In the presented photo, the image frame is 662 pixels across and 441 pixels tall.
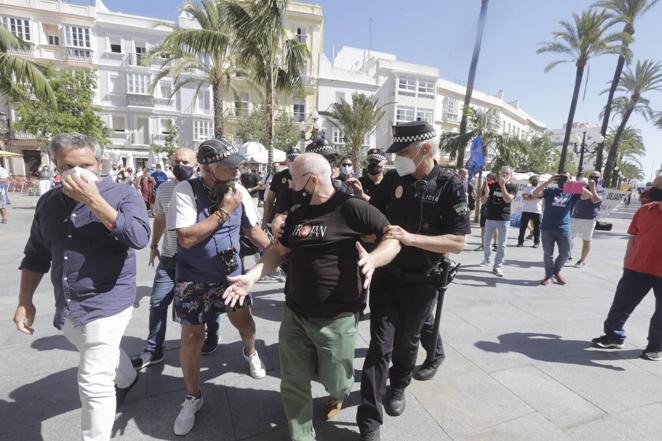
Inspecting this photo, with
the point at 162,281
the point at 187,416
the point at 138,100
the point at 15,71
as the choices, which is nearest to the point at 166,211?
the point at 162,281

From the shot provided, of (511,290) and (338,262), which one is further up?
(338,262)

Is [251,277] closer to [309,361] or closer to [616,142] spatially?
[309,361]

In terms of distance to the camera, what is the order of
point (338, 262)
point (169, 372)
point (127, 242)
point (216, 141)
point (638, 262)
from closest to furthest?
1. point (127, 242)
2. point (338, 262)
3. point (216, 141)
4. point (169, 372)
5. point (638, 262)

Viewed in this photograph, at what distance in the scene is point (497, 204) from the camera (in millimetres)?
6641

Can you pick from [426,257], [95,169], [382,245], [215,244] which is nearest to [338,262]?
[382,245]

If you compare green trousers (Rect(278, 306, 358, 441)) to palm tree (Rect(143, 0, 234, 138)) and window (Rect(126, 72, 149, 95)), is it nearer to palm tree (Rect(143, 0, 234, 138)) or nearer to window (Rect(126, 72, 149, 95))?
palm tree (Rect(143, 0, 234, 138))

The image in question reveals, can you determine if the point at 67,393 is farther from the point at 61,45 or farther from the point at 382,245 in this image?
the point at 61,45

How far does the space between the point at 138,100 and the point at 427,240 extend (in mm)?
34016

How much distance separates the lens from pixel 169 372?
9.96 feet

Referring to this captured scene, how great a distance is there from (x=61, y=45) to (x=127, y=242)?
122ft

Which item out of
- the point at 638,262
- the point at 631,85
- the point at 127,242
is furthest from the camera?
the point at 631,85

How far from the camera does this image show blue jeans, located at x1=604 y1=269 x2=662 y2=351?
135 inches

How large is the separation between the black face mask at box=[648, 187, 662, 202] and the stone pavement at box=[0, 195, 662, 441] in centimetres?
158

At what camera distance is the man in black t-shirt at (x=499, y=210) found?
21.0 feet
